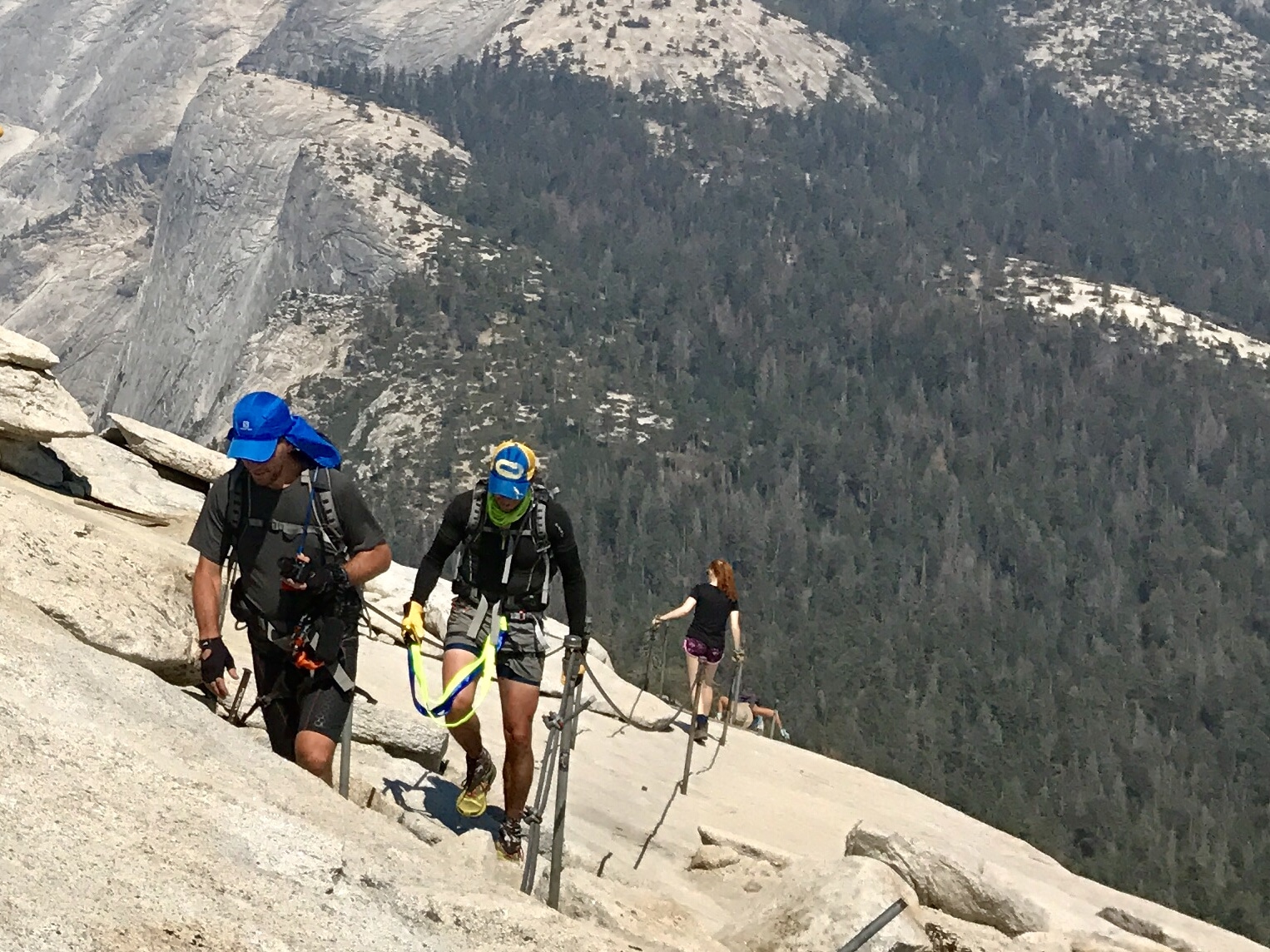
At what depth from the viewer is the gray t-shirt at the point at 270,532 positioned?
5945mm

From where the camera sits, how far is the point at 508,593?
7285 mm

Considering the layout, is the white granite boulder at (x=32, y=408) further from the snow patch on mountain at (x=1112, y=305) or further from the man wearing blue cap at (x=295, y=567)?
the snow patch on mountain at (x=1112, y=305)

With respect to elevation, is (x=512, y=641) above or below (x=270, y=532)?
below

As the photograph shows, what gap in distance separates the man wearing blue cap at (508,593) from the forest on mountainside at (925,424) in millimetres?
57539

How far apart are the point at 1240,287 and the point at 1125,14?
5850 cm

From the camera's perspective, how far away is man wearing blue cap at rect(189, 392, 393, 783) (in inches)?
233

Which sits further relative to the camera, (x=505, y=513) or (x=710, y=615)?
(x=710, y=615)

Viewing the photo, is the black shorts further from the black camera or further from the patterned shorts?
the patterned shorts

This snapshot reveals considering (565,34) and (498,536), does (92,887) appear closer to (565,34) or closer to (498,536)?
(498,536)

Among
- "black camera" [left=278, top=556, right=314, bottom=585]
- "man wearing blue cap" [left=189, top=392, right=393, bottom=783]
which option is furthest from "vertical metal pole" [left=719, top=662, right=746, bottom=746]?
"black camera" [left=278, top=556, right=314, bottom=585]

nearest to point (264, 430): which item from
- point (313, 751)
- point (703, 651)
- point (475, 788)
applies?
point (313, 751)

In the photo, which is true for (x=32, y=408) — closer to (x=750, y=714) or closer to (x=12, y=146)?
(x=750, y=714)

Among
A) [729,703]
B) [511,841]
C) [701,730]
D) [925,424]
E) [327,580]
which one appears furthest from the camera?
[925,424]

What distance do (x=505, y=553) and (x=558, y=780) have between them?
3.64 ft
